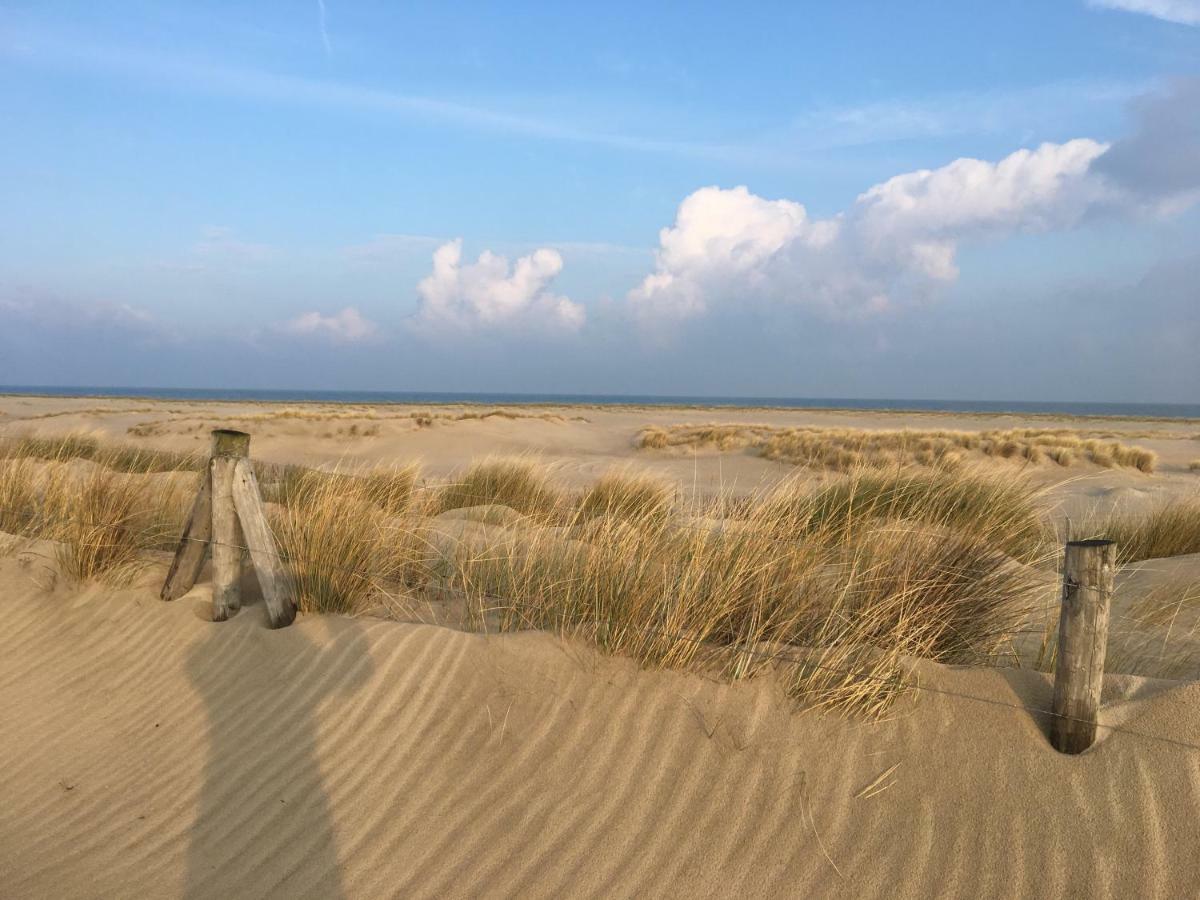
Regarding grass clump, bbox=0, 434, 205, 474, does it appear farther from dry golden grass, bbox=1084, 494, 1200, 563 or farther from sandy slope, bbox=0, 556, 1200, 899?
dry golden grass, bbox=1084, 494, 1200, 563

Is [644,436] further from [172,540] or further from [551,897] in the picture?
[551,897]

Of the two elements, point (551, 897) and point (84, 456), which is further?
point (84, 456)

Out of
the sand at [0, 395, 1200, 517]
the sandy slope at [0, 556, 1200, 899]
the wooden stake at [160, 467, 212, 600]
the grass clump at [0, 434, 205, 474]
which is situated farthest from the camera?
the sand at [0, 395, 1200, 517]

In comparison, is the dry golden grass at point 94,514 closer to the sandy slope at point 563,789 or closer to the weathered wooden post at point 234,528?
the weathered wooden post at point 234,528

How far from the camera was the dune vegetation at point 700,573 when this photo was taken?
3.59 meters

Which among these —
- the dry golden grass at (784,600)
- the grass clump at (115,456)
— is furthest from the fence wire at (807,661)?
the grass clump at (115,456)

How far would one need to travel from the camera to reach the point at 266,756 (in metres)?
3.55

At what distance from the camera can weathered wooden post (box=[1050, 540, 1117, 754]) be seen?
9.34 ft

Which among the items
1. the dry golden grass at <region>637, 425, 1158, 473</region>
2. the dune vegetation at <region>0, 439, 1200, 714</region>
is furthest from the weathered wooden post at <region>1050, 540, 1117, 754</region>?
the dry golden grass at <region>637, 425, 1158, 473</region>

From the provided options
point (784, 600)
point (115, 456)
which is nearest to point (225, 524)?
point (784, 600)

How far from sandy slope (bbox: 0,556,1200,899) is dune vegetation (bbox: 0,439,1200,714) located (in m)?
0.20

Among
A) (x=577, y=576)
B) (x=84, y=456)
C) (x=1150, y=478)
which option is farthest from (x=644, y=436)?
(x=577, y=576)

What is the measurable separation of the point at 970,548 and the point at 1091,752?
1.34 m

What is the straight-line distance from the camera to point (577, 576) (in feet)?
14.0
